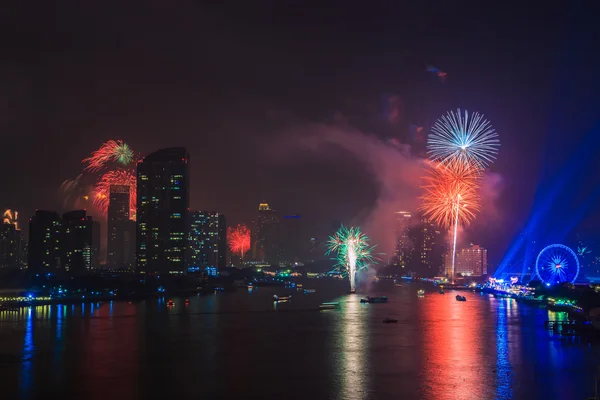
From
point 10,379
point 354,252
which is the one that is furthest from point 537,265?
point 10,379

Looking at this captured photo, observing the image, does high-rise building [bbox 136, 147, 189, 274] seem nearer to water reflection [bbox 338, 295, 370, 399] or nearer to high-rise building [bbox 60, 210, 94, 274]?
high-rise building [bbox 60, 210, 94, 274]

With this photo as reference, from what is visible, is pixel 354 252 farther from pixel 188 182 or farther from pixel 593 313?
pixel 188 182

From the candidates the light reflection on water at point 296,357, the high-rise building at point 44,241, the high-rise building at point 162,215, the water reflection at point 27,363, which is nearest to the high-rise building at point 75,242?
the high-rise building at point 44,241

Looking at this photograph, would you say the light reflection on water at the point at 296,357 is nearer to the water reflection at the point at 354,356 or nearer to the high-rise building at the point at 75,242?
the water reflection at the point at 354,356

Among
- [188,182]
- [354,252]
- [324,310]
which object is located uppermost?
[188,182]

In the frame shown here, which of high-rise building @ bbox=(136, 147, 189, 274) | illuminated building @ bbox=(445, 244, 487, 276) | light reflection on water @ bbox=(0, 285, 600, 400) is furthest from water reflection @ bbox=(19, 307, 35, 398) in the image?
illuminated building @ bbox=(445, 244, 487, 276)
